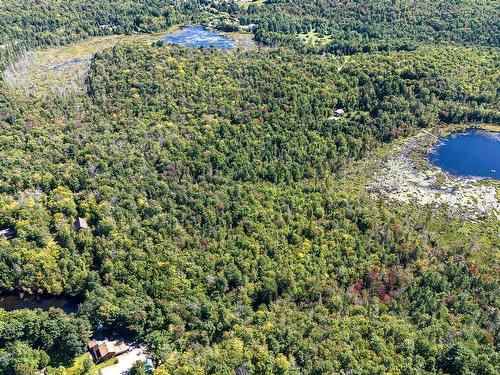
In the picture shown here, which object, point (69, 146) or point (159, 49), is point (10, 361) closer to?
point (69, 146)

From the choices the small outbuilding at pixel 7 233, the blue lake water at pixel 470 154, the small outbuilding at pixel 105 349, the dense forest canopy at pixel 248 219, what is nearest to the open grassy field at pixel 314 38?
the dense forest canopy at pixel 248 219

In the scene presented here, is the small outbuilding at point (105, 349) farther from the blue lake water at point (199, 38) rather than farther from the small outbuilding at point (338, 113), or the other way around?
the blue lake water at point (199, 38)

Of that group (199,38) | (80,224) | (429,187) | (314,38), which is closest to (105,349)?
(80,224)

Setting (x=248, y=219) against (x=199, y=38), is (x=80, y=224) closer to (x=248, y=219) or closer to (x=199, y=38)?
(x=248, y=219)

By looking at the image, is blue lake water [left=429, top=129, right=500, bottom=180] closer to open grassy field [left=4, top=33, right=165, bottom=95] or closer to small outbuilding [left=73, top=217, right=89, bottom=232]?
small outbuilding [left=73, top=217, right=89, bottom=232]

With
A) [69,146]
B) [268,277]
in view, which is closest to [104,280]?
[268,277]

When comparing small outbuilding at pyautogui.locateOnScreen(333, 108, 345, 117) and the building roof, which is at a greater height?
small outbuilding at pyautogui.locateOnScreen(333, 108, 345, 117)

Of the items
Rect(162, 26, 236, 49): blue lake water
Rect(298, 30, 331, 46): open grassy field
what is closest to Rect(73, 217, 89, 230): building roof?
Rect(162, 26, 236, 49): blue lake water
